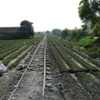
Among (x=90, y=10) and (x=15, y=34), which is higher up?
(x=90, y=10)

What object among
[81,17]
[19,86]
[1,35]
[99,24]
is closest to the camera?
[19,86]

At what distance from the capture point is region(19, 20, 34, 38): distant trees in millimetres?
91250

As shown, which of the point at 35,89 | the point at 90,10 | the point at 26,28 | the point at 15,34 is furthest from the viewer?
the point at 26,28

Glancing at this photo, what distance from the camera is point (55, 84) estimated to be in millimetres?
13062

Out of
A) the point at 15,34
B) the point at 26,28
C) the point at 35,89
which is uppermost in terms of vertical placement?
the point at 35,89

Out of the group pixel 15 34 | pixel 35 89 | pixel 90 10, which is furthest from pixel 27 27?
pixel 35 89

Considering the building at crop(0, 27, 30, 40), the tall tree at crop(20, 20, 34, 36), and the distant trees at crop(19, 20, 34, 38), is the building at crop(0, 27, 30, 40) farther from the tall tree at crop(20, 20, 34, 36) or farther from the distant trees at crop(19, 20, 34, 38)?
the tall tree at crop(20, 20, 34, 36)

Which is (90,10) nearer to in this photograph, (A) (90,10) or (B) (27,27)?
(A) (90,10)

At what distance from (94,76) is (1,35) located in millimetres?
78993

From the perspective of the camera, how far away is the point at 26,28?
9200 centimetres

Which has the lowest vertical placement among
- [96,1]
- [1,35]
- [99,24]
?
[1,35]

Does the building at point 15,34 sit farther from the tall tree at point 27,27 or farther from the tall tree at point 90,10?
the tall tree at point 90,10

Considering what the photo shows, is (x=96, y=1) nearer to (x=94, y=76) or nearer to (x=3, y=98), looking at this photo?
(x=94, y=76)

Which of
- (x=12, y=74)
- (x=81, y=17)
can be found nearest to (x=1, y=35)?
(x=81, y=17)
